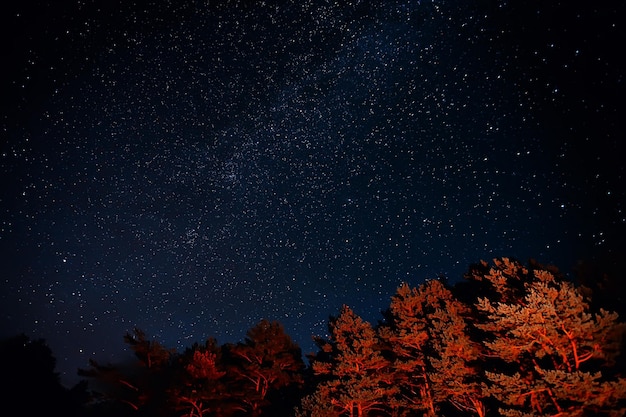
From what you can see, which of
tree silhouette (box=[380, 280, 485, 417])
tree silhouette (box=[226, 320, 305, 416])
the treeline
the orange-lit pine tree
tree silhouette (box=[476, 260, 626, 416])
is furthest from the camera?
tree silhouette (box=[226, 320, 305, 416])

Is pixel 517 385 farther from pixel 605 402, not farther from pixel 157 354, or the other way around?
pixel 157 354

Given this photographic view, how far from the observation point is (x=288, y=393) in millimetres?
24422

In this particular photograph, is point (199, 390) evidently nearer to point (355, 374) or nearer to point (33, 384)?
point (355, 374)

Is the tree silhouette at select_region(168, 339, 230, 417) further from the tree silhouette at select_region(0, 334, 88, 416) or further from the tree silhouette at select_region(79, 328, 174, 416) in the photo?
the tree silhouette at select_region(0, 334, 88, 416)

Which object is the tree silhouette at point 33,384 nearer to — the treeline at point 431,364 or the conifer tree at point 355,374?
the treeline at point 431,364

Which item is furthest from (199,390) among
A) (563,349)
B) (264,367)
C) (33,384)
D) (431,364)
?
(33,384)

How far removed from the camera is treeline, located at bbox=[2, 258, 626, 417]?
10047 mm

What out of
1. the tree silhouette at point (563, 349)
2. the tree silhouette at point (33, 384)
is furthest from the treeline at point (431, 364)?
the tree silhouette at point (33, 384)

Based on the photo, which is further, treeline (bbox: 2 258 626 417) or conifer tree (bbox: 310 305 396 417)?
conifer tree (bbox: 310 305 396 417)

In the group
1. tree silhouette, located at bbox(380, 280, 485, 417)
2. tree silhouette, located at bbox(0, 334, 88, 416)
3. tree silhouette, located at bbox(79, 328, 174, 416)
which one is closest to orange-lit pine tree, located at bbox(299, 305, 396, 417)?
tree silhouette, located at bbox(380, 280, 485, 417)

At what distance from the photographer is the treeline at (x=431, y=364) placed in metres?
10.0

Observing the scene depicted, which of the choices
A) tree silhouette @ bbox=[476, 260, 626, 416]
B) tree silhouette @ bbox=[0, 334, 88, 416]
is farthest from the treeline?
tree silhouette @ bbox=[0, 334, 88, 416]

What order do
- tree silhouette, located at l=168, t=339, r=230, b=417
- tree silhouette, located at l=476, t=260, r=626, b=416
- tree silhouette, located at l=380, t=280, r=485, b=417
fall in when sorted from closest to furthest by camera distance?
tree silhouette, located at l=476, t=260, r=626, b=416 < tree silhouette, located at l=380, t=280, r=485, b=417 < tree silhouette, located at l=168, t=339, r=230, b=417

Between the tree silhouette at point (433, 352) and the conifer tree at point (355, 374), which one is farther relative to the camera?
the conifer tree at point (355, 374)
